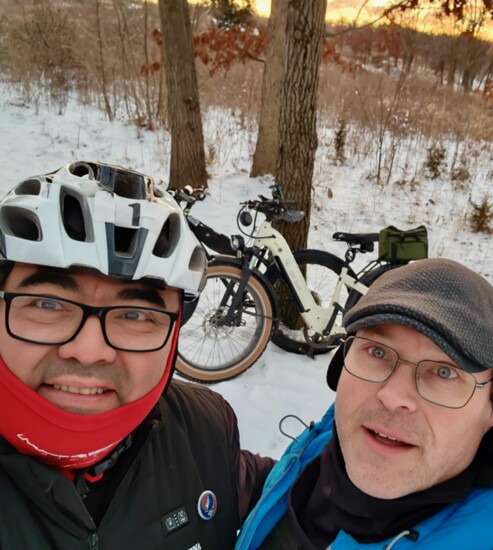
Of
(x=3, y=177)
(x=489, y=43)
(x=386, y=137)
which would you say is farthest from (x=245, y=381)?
(x=489, y=43)

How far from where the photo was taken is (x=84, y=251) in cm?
106

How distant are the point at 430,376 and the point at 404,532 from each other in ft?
1.08

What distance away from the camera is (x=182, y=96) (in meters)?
5.46

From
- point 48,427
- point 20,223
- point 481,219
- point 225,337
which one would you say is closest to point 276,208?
point 225,337

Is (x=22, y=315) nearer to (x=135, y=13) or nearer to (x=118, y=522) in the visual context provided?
(x=118, y=522)

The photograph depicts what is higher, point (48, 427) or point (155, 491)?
point (48, 427)

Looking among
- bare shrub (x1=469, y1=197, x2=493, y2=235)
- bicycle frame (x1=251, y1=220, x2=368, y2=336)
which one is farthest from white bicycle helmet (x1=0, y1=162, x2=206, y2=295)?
bare shrub (x1=469, y1=197, x2=493, y2=235)

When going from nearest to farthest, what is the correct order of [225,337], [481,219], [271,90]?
[225,337]
[271,90]
[481,219]

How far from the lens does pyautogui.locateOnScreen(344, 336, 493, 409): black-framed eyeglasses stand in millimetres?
993

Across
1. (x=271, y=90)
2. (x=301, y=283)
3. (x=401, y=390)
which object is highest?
(x=271, y=90)

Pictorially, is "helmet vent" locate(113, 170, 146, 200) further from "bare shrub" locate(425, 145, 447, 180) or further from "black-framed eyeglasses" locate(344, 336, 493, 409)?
"bare shrub" locate(425, 145, 447, 180)

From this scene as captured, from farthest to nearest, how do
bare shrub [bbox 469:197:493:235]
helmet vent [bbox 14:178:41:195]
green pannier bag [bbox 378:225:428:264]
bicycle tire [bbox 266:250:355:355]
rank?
bare shrub [bbox 469:197:493:235]
bicycle tire [bbox 266:250:355:355]
green pannier bag [bbox 378:225:428:264]
helmet vent [bbox 14:178:41:195]

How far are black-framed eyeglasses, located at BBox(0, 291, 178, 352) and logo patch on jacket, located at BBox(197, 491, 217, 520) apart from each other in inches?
16.9

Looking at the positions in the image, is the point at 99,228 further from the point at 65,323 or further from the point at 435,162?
the point at 435,162
